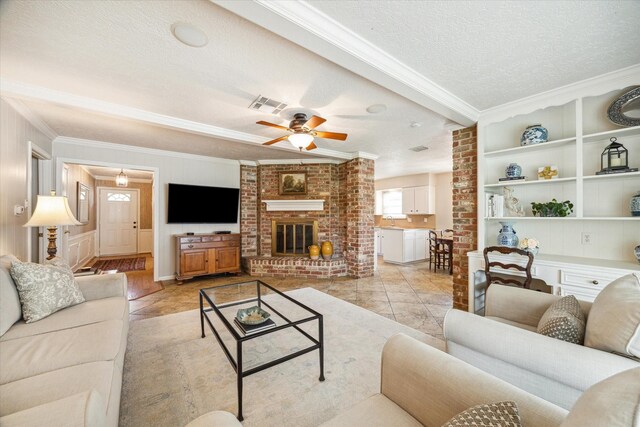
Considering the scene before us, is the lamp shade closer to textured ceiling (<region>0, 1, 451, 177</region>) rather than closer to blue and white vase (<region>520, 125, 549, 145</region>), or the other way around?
→ textured ceiling (<region>0, 1, 451, 177</region>)

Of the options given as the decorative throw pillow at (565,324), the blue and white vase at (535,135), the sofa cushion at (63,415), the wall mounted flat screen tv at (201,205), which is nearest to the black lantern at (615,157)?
the blue and white vase at (535,135)

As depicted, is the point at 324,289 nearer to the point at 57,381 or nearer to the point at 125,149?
the point at 57,381

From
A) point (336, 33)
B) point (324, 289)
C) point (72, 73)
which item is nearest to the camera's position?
point (336, 33)

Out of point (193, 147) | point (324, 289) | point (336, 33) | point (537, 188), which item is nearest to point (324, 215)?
point (324, 289)

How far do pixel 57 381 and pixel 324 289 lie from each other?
333cm

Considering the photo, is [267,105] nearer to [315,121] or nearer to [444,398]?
[315,121]

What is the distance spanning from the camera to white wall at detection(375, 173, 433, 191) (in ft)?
22.8

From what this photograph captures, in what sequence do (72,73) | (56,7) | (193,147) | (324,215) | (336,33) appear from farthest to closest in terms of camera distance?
(324,215)
(193,147)
(72,73)
(336,33)
(56,7)

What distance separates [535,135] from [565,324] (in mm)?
2161

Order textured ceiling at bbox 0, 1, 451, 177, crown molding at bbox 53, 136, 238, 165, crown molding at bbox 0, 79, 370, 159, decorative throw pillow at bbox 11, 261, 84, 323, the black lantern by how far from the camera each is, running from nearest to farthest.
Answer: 1. textured ceiling at bbox 0, 1, 451, 177
2. decorative throw pillow at bbox 11, 261, 84, 323
3. the black lantern
4. crown molding at bbox 0, 79, 370, 159
5. crown molding at bbox 53, 136, 238, 165

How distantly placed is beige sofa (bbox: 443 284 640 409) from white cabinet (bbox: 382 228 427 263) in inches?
186

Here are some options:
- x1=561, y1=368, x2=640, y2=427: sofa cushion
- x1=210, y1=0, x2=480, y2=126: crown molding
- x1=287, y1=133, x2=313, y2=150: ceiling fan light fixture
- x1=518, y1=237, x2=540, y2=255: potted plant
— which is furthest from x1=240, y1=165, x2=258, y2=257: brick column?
x1=561, y1=368, x2=640, y2=427: sofa cushion

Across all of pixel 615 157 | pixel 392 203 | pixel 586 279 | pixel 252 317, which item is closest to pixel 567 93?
pixel 615 157

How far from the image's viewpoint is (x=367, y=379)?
1864 mm
